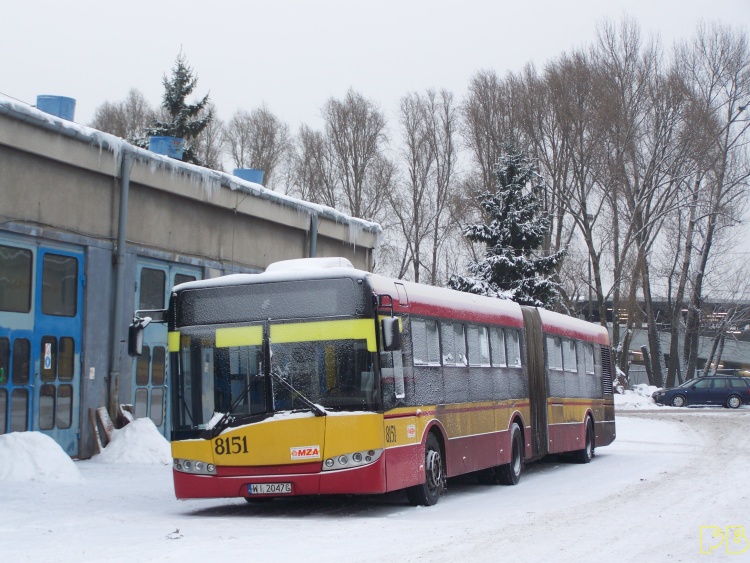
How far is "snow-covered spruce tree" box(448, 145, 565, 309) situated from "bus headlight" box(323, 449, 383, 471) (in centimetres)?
2576

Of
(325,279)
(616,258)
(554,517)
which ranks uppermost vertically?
(616,258)

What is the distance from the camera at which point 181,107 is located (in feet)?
158

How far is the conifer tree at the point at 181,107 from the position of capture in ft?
155

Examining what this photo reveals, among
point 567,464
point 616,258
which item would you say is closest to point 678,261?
point 616,258

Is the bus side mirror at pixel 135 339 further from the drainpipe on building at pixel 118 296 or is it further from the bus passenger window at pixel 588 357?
the bus passenger window at pixel 588 357

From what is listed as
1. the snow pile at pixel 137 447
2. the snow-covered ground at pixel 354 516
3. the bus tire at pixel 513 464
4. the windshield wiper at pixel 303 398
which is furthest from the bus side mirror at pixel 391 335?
the snow pile at pixel 137 447

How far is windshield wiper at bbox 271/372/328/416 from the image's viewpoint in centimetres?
1220

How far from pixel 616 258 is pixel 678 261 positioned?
30.8ft

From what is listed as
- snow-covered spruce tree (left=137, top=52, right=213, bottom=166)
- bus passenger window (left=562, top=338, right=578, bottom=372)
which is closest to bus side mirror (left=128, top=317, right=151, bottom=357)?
bus passenger window (left=562, top=338, right=578, bottom=372)

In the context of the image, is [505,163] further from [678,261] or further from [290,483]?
[290,483]

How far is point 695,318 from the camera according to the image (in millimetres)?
61188

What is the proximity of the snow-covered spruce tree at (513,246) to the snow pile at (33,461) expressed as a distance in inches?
930

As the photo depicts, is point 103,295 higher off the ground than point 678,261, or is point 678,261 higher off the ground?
point 678,261

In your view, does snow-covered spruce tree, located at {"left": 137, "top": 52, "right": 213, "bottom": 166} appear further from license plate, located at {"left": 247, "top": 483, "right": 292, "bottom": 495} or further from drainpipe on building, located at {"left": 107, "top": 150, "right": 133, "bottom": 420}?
license plate, located at {"left": 247, "top": 483, "right": 292, "bottom": 495}
